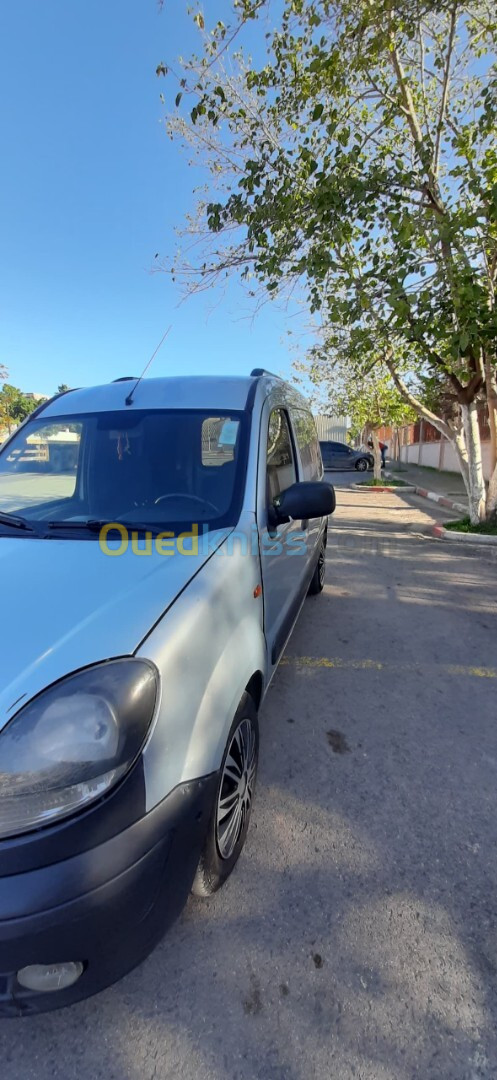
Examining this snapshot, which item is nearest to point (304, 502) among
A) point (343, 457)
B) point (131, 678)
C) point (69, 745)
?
point (131, 678)

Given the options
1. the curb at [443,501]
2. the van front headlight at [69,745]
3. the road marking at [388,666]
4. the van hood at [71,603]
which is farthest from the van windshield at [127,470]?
the curb at [443,501]

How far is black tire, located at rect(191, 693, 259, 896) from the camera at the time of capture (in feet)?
5.54

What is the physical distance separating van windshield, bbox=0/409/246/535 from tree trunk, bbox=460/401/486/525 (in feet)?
23.3

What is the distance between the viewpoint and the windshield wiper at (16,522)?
218cm

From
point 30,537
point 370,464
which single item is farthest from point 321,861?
point 370,464

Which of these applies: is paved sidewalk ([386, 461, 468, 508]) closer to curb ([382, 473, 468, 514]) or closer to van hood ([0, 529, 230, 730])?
curb ([382, 473, 468, 514])

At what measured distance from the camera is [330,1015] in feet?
4.97

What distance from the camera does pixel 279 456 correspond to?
9.94 feet

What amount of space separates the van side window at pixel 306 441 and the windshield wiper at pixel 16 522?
2171mm

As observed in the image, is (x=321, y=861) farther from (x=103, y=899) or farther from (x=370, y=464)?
(x=370, y=464)

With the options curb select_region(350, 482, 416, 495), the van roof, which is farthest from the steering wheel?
curb select_region(350, 482, 416, 495)

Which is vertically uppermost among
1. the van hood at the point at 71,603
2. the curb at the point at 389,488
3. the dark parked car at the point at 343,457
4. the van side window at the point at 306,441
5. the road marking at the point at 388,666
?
the dark parked car at the point at 343,457

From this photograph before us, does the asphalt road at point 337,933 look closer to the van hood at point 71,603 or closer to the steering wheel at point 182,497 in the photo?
the van hood at point 71,603

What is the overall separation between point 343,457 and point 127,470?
2542 centimetres
